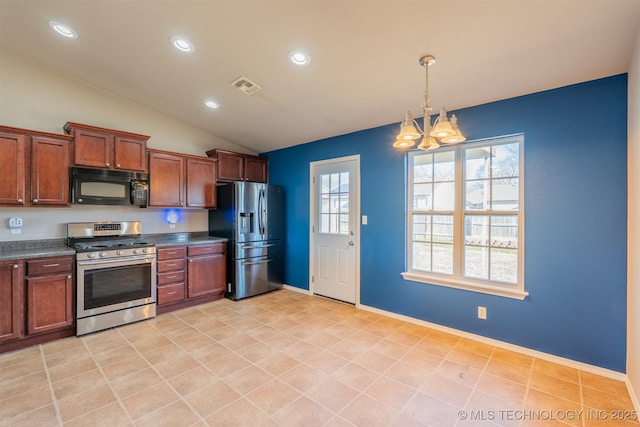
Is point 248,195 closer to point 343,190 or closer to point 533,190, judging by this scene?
point 343,190

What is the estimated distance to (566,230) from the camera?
8.14 feet

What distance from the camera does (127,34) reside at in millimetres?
2549

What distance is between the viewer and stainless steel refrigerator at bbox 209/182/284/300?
423 centimetres

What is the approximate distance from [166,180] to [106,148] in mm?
769

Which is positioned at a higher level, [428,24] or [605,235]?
[428,24]

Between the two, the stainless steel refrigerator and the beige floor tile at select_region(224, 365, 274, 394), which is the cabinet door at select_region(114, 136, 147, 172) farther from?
the beige floor tile at select_region(224, 365, 274, 394)

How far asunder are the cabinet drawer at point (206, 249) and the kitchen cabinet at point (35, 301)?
1257mm

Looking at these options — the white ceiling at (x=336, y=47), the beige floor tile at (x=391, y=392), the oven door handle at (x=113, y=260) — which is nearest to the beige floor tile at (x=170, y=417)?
the beige floor tile at (x=391, y=392)

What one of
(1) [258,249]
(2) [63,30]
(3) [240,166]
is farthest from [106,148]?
(1) [258,249]

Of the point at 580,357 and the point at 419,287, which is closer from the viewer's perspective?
the point at 580,357

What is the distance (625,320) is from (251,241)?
13.4ft

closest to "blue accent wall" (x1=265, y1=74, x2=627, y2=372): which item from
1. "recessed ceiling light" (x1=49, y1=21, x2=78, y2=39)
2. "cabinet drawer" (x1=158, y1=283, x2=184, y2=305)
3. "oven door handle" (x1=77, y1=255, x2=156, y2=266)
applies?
"cabinet drawer" (x1=158, y1=283, x2=184, y2=305)

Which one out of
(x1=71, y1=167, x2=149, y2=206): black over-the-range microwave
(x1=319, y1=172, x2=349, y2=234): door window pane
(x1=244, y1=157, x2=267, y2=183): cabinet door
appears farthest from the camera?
(x1=244, y1=157, x2=267, y2=183): cabinet door

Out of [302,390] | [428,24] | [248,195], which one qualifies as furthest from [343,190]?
[302,390]
